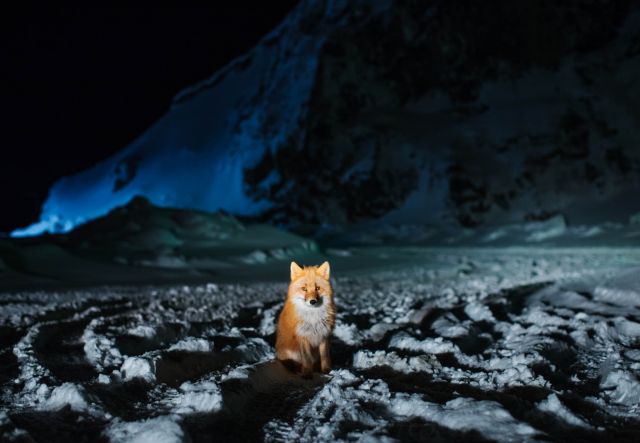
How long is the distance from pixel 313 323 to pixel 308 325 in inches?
1.8

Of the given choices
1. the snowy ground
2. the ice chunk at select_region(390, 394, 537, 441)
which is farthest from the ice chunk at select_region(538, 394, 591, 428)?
the ice chunk at select_region(390, 394, 537, 441)

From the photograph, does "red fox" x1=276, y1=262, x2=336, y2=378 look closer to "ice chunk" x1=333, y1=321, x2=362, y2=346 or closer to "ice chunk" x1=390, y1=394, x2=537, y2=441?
"ice chunk" x1=390, y1=394, x2=537, y2=441

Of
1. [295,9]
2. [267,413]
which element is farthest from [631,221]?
[295,9]

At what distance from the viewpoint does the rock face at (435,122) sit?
103 ft

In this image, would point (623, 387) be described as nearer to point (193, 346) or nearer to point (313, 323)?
point (313, 323)

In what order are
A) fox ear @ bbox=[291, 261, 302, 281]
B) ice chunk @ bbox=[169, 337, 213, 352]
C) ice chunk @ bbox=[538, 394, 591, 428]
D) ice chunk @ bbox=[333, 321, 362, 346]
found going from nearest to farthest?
ice chunk @ bbox=[538, 394, 591, 428] → fox ear @ bbox=[291, 261, 302, 281] → ice chunk @ bbox=[169, 337, 213, 352] → ice chunk @ bbox=[333, 321, 362, 346]

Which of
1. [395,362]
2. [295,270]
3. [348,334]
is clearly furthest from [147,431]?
[348,334]

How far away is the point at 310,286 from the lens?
396 cm

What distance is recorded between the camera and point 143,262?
12.6 m

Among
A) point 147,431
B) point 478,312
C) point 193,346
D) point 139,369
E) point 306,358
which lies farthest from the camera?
point 478,312

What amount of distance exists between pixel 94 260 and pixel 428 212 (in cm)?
2400

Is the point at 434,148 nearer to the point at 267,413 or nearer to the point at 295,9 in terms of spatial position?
the point at 295,9

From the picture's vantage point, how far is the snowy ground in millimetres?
2727

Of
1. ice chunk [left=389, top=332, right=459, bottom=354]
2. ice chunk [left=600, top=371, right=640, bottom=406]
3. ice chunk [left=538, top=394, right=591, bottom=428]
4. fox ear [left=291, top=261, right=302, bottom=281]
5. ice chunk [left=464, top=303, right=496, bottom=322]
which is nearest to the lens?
ice chunk [left=538, top=394, right=591, bottom=428]
